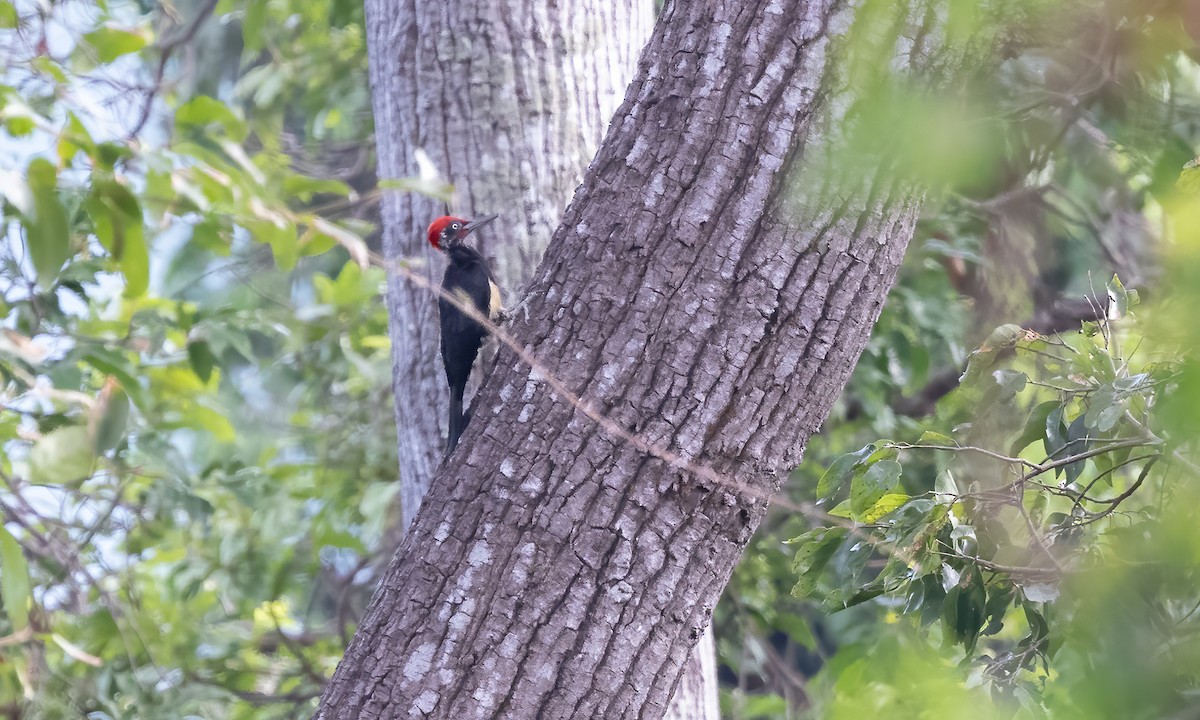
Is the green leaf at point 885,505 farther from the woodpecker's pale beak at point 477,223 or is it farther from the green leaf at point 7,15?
the green leaf at point 7,15

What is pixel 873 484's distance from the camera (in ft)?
6.13

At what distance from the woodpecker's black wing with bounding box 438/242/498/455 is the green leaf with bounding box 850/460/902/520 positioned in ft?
3.45

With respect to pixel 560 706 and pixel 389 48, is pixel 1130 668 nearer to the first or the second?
pixel 560 706

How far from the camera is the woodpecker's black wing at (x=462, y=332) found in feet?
8.95

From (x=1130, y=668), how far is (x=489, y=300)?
2.41 metres

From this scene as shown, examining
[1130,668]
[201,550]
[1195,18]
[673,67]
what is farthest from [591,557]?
[201,550]

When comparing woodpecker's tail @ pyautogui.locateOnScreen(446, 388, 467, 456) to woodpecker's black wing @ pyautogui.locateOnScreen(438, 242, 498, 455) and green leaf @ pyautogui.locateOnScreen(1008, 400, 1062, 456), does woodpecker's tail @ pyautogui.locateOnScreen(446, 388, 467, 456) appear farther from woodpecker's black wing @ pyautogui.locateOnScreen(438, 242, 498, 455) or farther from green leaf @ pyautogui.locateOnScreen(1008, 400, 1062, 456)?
green leaf @ pyautogui.locateOnScreen(1008, 400, 1062, 456)

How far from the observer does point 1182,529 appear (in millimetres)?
781

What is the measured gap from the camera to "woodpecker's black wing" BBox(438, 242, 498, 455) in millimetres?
2727

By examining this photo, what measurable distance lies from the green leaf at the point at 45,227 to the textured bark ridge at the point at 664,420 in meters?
0.84

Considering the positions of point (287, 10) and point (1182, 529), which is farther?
point (287, 10)

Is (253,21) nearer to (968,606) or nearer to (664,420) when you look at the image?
(664,420)

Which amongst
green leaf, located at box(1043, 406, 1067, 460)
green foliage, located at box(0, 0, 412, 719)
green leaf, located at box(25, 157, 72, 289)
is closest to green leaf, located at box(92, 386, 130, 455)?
green foliage, located at box(0, 0, 412, 719)

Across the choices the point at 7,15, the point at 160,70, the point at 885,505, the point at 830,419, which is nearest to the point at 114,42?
the point at 7,15
